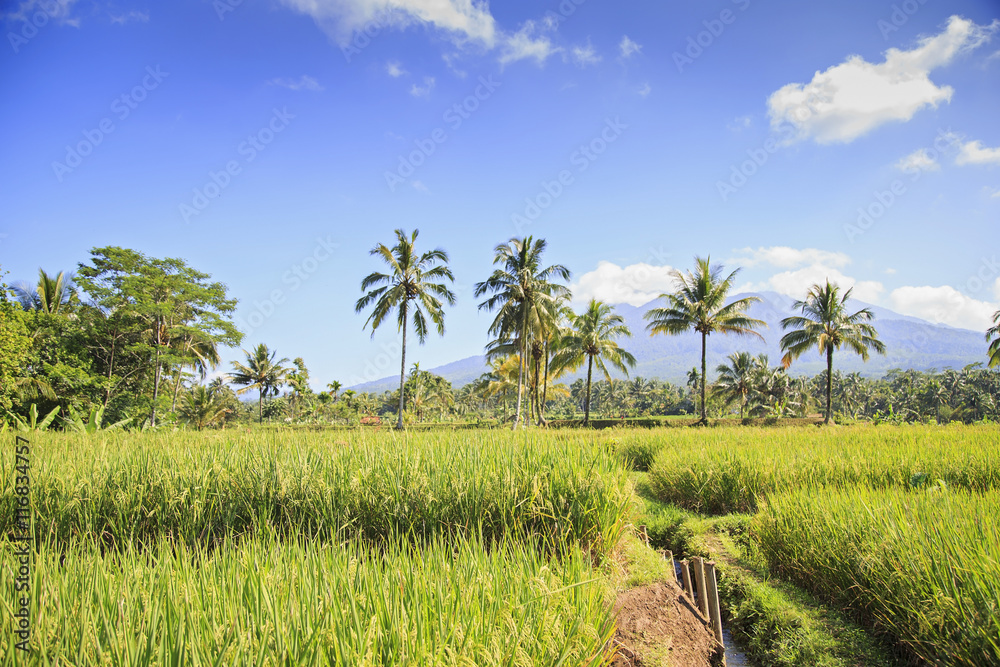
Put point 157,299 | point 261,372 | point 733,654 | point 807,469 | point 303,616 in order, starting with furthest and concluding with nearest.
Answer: point 261,372
point 157,299
point 807,469
point 733,654
point 303,616

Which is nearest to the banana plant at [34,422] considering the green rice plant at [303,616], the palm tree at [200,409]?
the green rice plant at [303,616]

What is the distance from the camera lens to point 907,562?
12.5ft

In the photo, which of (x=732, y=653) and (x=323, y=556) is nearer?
(x=323, y=556)

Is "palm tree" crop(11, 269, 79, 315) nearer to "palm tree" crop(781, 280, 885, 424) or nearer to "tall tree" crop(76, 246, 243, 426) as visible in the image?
"tall tree" crop(76, 246, 243, 426)

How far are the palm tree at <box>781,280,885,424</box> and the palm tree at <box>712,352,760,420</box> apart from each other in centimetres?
1894

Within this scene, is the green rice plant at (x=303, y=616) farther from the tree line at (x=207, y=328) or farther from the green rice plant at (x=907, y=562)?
the tree line at (x=207, y=328)

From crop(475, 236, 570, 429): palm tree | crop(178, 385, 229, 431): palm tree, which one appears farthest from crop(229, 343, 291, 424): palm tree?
crop(475, 236, 570, 429): palm tree

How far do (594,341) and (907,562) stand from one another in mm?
23897

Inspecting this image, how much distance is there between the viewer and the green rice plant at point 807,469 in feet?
24.5

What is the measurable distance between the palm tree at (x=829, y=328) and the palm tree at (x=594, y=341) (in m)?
9.68

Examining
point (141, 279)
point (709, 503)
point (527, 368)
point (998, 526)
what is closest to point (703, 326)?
point (527, 368)

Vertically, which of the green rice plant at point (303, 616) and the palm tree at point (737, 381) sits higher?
the palm tree at point (737, 381)

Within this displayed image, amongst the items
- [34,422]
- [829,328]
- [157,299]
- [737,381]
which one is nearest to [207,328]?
Answer: [157,299]

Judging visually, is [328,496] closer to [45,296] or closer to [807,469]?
[807,469]
